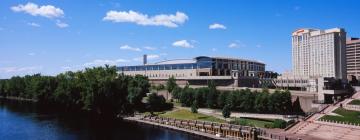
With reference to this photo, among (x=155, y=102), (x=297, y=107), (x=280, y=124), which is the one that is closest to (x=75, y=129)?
(x=155, y=102)

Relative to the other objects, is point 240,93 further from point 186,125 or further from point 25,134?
point 25,134

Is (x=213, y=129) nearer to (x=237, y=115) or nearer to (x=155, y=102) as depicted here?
(x=237, y=115)

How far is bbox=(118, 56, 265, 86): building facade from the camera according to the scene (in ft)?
511

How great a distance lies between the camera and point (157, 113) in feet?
372

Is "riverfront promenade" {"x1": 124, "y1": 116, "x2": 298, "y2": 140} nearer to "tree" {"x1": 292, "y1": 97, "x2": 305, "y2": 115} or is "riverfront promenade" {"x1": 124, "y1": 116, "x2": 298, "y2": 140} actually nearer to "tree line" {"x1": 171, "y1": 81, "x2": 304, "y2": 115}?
"tree line" {"x1": 171, "y1": 81, "x2": 304, "y2": 115}

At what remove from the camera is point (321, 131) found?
70812 millimetres

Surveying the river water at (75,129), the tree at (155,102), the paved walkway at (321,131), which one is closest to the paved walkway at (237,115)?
the paved walkway at (321,131)

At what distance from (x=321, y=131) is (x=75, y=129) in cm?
5609

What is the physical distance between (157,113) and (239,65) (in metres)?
81.3

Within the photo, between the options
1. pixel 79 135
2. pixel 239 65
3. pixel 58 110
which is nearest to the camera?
pixel 79 135

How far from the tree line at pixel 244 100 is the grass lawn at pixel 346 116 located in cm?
1444

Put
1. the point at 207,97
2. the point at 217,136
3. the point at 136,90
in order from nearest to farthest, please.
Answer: the point at 217,136
the point at 207,97
the point at 136,90

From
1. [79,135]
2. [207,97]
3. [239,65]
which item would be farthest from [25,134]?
[239,65]

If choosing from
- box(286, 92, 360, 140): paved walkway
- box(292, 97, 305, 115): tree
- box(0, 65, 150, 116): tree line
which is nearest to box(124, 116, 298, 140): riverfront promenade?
box(286, 92, 360, 140): paved walkway
